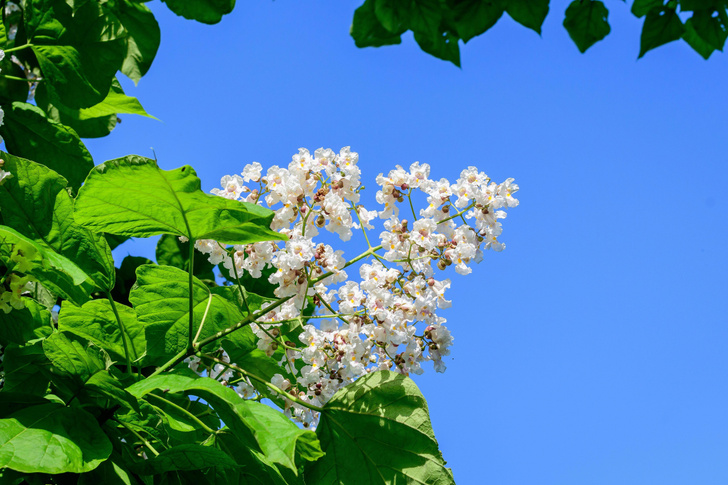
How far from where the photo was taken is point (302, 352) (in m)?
1.74

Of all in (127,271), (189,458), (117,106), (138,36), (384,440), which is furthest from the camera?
(127,271)

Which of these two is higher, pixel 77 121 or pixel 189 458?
pixel 77 121

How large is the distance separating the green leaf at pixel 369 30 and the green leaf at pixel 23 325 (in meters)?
1.06

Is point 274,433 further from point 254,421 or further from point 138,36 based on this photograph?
point 138,36

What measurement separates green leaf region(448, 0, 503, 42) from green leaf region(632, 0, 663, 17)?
388 mm

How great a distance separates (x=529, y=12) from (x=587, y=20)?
228 mm

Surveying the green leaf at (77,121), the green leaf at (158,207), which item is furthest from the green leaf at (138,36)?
the green leaf at (158,207)

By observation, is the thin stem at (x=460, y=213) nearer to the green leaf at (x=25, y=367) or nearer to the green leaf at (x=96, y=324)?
the green leaf at (x=96, y=324)

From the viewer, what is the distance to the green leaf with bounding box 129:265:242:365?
5.74 ft

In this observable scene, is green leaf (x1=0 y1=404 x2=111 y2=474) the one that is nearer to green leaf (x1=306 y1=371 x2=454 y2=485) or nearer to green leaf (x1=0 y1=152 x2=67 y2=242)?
green leaf (x1=0 y1=152 x2=67 y2=242)

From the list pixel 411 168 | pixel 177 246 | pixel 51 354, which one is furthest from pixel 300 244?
pixel 177 246

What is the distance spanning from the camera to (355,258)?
1.73 meters

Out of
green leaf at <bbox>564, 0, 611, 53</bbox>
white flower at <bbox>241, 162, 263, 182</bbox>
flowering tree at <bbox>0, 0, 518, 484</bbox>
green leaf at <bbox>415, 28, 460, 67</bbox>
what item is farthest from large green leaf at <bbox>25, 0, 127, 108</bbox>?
green leaf at <bbox>564, 0, 611, 53</bbox>

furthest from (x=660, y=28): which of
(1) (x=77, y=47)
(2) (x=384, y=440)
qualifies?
(1) (x=77, y=47)
